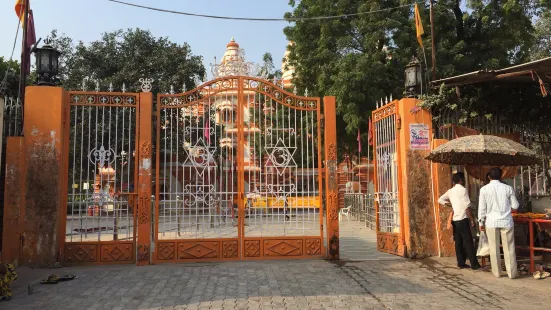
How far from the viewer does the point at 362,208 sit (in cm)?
1691

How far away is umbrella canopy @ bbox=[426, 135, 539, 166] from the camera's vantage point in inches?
269

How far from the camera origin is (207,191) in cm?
807

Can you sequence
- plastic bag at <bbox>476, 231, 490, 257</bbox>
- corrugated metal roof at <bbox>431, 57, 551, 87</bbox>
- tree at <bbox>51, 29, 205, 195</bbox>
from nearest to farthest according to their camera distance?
corrugated metal roof at <bbox>431, 57, 551, 87</bbox> → plastic bag at <bbox>476, 231, 490, 257</bbox> → tree at <bbox>51, 29, 205, 195</bbox>

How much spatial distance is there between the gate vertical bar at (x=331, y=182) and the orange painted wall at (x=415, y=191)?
53.4 inches

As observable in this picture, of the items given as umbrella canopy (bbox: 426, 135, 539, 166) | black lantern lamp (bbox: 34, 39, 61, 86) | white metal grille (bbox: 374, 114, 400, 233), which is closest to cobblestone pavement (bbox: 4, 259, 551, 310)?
white metal grille (bbox: 374, 114, 400, 233)

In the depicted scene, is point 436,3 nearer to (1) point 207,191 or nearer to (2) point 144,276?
(1) point 207,191

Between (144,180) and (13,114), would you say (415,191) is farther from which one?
(13,114)

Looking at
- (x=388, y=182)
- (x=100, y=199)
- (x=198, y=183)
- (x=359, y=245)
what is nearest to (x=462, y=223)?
(x=388, y=182)

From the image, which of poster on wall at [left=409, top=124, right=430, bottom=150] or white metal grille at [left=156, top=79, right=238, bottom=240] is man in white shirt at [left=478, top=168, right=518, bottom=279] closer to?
poster on wall at [left=409, top=124, right=430, bottom=150]

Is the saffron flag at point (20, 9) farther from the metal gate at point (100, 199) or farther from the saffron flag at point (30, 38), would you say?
the metal gate at point (100, 199)

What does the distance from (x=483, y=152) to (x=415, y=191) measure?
174cm

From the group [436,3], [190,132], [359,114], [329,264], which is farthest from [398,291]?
[436,3]

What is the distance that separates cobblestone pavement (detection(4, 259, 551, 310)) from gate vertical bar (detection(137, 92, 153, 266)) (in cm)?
36

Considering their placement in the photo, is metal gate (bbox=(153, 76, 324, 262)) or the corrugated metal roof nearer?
the corrugated metal roof
